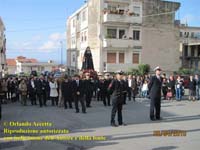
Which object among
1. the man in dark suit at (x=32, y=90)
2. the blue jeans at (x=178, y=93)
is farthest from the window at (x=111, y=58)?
the man in dark suit at (x=32, y=90)

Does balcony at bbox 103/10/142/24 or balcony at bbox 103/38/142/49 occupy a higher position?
balcony at bbox 103/10/142/24

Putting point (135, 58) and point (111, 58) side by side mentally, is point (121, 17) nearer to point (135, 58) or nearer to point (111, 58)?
point (111, 58)

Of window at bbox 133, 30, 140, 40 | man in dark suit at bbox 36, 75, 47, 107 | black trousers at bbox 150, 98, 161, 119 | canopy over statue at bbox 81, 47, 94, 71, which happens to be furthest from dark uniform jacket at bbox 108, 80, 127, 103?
window at bbox 133, 30, 140, 40

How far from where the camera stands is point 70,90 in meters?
18.1

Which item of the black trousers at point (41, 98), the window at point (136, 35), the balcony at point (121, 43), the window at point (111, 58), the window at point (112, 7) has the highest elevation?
the window at point (112, 7)

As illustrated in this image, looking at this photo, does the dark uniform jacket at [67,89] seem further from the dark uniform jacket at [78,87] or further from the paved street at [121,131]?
the paved street at [121,131]

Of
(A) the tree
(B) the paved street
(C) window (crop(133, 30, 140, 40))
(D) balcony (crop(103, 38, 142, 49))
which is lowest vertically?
(B) the paved street

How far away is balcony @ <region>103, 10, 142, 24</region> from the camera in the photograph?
42.5 m

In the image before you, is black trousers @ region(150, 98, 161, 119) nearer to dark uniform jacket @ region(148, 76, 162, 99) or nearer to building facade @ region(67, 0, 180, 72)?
dark uniform jacket @ region(148, 76, 162, 99)

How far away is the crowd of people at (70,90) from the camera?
56.6 ft

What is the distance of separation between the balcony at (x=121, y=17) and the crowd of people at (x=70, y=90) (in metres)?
18.8

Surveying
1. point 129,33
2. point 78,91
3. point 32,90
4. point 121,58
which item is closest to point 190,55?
point 129,33

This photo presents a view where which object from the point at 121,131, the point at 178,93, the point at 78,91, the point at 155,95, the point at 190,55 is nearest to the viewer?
the point at 121,131

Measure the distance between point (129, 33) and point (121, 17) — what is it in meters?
2.44
